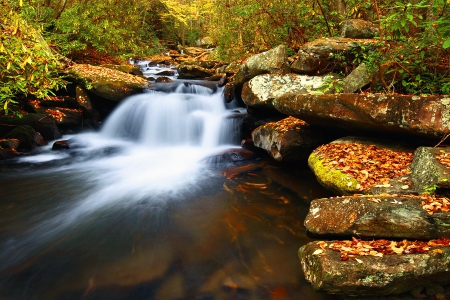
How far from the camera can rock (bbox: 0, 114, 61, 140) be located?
8297 millimetres

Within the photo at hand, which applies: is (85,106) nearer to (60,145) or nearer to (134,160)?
(60,145)

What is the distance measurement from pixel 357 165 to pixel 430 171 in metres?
1.23

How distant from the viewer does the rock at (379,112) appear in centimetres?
398

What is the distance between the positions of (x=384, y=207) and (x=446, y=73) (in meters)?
3.36

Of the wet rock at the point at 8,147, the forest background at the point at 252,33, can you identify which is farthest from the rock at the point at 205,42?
the wet rock at the point at 8,147

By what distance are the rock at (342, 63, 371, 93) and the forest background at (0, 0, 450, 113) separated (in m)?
0.25

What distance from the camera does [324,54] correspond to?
7336 mm

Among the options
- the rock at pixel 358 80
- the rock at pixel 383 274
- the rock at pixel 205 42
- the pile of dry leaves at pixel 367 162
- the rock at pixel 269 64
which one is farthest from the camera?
the rock at pixel 205 42

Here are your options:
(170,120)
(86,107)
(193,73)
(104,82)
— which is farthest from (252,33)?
(86,107)

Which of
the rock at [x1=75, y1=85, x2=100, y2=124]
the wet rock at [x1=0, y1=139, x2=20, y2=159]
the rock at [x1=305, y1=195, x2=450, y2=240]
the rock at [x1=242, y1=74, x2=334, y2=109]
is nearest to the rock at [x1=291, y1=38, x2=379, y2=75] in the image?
the rock at [x1=242, y1=74, x2=334, y2=109]

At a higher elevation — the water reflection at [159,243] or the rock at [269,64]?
the rock at [269,64]

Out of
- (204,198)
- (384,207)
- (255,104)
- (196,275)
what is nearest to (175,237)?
(196,275)

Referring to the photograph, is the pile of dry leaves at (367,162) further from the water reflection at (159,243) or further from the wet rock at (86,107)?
the wet rock at (86,107)

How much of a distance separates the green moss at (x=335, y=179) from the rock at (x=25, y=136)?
8220 millimetres
